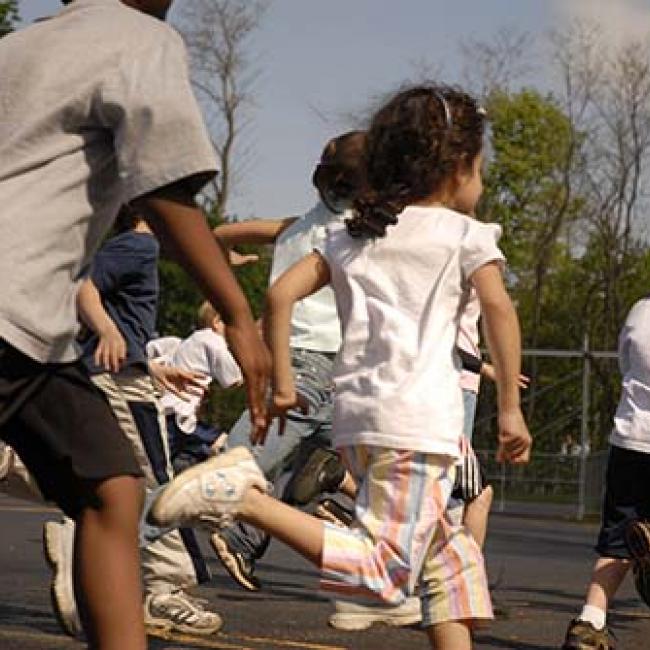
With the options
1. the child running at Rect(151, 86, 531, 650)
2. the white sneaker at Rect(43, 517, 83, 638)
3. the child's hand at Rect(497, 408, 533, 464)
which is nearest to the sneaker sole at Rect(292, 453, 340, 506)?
the white sneaker at Rect(43, 517, 83, 638)

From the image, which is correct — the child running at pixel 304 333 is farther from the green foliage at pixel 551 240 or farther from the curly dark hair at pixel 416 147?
the green foliage at pixel 551 240

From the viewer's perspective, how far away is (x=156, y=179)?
409 cm

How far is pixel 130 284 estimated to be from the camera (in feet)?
25.4

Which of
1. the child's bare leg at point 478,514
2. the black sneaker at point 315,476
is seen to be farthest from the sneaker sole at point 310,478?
the child's bare leg at point 478,514

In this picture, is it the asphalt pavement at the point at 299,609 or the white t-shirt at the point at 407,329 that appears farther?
the asphalt pavement at the point at 299,609

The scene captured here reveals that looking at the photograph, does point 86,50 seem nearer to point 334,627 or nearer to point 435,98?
point 435,98

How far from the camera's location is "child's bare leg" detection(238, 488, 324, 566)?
5.27m

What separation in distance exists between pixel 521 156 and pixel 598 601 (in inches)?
1921

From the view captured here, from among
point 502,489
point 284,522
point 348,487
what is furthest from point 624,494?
point 502,489

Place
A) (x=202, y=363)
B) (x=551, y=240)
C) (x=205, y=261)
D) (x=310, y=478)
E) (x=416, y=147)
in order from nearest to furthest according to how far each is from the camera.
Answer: (x=205, y=261) < (x=416, y=147) < (x=310, y=478) < (x=202, y=363) < (x=551, y=240)

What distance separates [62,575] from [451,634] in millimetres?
1981

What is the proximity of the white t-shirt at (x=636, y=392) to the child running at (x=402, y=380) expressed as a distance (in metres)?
3.06

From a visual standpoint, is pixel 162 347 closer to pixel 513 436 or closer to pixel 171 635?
pixel 171 635

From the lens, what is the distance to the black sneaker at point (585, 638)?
782cm
